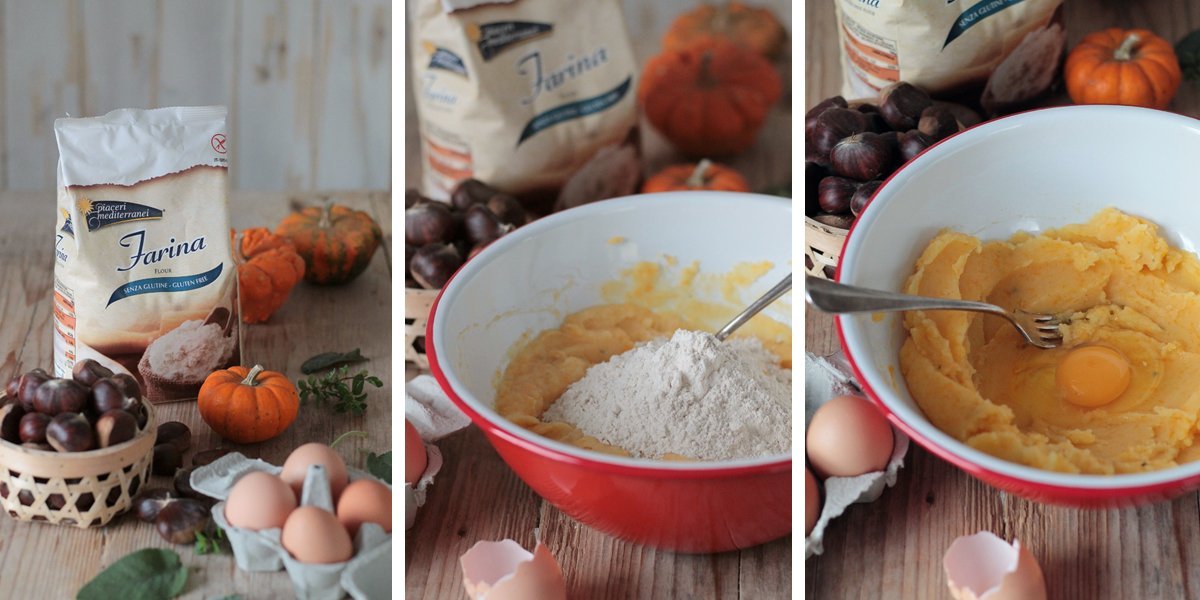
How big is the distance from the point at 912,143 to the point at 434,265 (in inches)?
28.7

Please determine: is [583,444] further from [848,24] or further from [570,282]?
[848,24]

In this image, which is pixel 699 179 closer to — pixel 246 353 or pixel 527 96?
pixel 527 96

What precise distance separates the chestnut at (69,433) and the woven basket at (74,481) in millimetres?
11

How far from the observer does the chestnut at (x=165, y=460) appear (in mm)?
1766

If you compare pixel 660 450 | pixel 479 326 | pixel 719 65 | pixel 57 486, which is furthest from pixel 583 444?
pixel 719 65

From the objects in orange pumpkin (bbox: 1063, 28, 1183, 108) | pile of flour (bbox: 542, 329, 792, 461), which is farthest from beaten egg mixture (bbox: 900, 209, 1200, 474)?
orange pumpkin (bbox: 1063, 28, 1183, 108)

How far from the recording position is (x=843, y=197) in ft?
5.58

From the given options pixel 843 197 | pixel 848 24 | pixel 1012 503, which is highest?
pixel 848 24

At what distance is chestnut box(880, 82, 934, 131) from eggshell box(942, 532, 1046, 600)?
2.03 feet

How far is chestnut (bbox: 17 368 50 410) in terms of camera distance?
1.64 metres

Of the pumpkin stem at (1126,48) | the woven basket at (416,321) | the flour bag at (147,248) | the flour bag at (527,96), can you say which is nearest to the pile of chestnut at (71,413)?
the flour bag at (147,248)

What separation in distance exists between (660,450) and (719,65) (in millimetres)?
1236

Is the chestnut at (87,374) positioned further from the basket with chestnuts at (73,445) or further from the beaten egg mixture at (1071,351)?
the beaten egg mixture at (1071,351)

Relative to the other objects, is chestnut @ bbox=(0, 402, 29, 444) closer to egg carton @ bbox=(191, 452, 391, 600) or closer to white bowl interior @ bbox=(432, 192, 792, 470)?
egg carton @ bbox=(191, 452, 391, 600)
